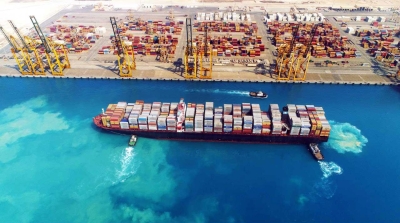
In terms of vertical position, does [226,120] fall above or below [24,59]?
below

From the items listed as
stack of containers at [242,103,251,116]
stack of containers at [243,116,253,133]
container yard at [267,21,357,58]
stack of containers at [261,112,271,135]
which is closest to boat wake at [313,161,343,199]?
stack of containers at [261,112,271,135]

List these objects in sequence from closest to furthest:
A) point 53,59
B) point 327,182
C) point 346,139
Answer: point 327,182
point 346,139
point 53,59

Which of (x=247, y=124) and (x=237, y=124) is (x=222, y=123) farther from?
(x=247, y=124)

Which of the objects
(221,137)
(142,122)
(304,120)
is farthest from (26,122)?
(304,120)

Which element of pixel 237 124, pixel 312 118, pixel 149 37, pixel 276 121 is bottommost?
pixel 237 124

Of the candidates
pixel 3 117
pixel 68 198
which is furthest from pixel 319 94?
pixel 3 117

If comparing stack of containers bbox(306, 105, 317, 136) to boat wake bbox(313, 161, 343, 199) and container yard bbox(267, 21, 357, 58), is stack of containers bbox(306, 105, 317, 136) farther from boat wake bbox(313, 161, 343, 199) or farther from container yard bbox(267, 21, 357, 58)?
container yard bbox(267, 21, 357, 58)

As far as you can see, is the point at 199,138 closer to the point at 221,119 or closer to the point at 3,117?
the point at 221,119
